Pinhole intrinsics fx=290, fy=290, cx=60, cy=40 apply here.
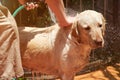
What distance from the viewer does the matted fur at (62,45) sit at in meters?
1.50

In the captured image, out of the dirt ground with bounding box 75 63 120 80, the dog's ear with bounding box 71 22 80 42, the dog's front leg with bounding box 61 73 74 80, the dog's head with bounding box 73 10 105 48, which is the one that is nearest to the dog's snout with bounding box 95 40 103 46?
the dog's head with bounding box 73 10 105 48

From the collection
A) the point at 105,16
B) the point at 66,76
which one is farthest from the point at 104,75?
the point at 66,76

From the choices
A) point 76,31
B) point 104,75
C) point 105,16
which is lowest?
point 104,75

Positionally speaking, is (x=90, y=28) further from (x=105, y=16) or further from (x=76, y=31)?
(x=105, y=16)

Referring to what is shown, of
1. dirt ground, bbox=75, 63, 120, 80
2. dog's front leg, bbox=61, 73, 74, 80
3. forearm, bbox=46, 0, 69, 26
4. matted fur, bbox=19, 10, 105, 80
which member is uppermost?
forearm, bbox=46, 0, 69, 26

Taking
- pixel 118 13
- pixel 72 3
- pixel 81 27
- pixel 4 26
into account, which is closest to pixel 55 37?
pixel 81 27

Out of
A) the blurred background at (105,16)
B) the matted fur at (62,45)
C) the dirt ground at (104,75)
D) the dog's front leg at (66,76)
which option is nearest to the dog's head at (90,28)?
the matted fur at (62,45)

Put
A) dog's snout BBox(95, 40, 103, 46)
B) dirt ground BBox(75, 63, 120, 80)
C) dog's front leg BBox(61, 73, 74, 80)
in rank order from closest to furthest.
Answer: dog's snout BBox(95, 40, 103, 46) < dog's front leg BBox(61, 73, 74, 80) < dirt ground BBox(75, 63, 120, 80)

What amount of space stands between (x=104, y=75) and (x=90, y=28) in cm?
156

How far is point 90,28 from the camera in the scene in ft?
4.84

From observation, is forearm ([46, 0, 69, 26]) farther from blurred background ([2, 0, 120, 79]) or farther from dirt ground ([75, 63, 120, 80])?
dirt ground ([75, 63, 120, 80])

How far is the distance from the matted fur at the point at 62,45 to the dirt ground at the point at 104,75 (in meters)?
1.27

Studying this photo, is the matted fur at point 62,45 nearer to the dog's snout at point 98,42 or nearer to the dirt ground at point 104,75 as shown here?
the dog's snout at point 98,42

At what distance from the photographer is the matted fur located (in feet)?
4.92
